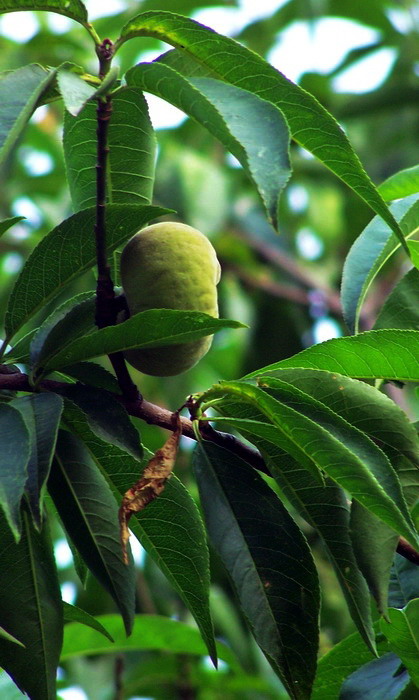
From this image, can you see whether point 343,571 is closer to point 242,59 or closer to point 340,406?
point 340,406

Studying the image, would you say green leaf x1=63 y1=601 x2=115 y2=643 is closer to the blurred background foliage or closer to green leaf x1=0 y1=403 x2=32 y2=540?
green leaf x1=0 y1=403 x2=32 y2=540

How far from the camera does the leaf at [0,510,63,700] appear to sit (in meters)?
0.81

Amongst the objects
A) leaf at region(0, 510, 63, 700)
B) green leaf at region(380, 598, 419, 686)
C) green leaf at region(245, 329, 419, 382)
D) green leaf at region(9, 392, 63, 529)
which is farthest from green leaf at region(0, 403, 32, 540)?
green leaf at region(380, 598, 419, 686)

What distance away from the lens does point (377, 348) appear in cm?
86

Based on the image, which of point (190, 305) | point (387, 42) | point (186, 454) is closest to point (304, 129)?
point (190, 305)

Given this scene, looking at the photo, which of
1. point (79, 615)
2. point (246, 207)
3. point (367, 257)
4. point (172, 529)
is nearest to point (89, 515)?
point (172, 529)

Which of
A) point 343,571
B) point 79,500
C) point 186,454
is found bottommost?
point 343,571

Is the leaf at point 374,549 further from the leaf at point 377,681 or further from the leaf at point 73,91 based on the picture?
the leaf at point 73,91

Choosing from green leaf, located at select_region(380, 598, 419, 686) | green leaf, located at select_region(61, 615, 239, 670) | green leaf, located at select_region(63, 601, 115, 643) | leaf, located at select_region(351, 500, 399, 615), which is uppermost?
green leaf, located at select_region(61, 615, 239, 670)

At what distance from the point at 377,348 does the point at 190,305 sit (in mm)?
174

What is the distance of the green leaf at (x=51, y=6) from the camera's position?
2.54ft

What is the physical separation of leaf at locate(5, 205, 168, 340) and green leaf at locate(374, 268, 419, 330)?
35 cm

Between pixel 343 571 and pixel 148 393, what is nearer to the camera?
pixel 343 571

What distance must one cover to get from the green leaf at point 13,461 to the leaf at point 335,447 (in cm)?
18
